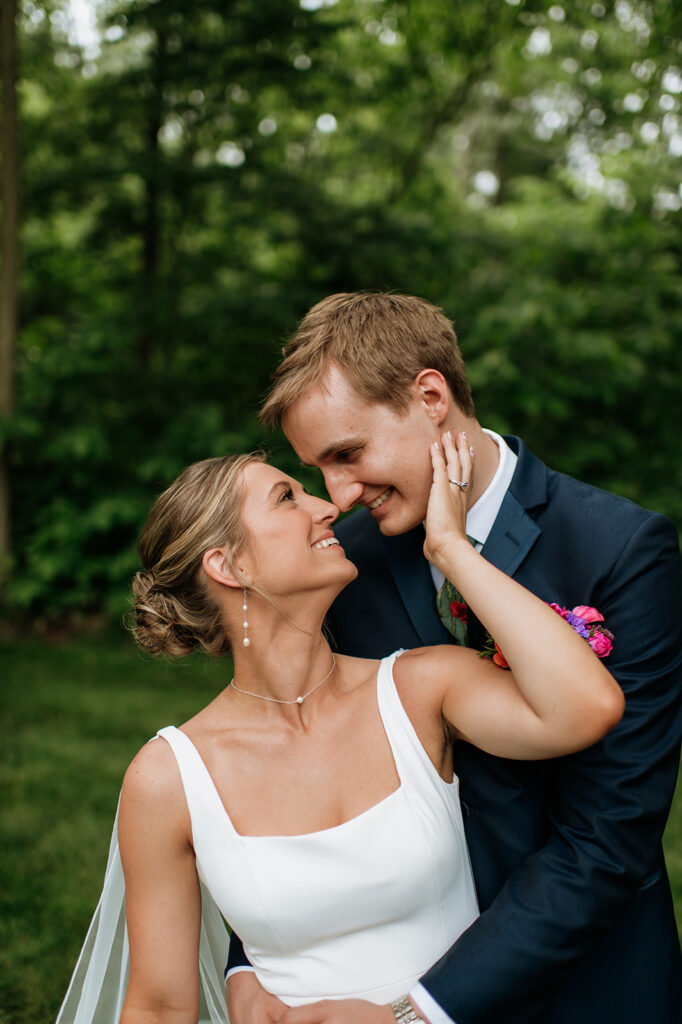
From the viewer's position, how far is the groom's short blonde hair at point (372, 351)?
7.97 ft

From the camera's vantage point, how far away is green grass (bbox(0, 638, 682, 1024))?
390cm

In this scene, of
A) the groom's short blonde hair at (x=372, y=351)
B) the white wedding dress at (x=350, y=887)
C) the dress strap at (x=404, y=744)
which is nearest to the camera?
the white wedding dress at (x=350, y=887)

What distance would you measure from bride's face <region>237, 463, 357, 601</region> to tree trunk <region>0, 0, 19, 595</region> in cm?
652

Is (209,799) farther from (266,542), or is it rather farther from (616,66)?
(616,66)

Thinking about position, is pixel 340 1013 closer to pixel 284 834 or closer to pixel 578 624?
pixel 284 834

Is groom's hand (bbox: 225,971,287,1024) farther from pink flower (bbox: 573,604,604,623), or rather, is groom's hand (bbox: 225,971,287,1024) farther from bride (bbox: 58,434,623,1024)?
pink flower (bbox: 573,604,604,623)

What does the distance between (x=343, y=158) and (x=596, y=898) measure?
393 inches

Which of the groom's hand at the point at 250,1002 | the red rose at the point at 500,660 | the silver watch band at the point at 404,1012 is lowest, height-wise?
the groom's hand at the point at 250,1002

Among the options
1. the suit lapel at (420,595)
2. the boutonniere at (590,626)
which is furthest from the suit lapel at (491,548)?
the boutonniere at (590,626)

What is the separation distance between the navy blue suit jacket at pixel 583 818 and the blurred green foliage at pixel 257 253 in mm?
6037

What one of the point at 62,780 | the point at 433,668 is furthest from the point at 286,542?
the point at 62,780

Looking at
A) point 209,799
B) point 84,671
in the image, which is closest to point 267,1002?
point 209,799

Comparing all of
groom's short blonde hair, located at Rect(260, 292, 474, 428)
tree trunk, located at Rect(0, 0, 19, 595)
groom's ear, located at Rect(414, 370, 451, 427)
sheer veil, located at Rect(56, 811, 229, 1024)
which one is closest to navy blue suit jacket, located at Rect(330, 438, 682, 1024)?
groom's ear, located at Rect(414, 370, 451, 427)

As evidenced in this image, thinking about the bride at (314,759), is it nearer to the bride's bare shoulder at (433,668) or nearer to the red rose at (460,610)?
the bride's bare shoulder at (433,668)
